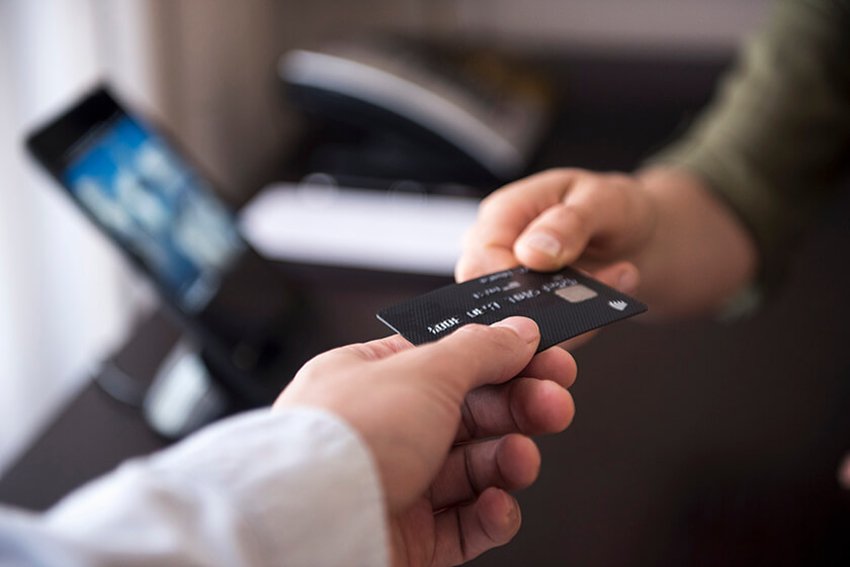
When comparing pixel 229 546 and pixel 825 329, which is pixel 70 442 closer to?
pixel 229 546

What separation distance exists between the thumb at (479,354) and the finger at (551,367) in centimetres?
2

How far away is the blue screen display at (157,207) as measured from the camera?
2.15 ft

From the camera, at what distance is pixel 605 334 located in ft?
2.72

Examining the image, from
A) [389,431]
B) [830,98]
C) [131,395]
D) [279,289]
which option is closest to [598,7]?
[830,98]

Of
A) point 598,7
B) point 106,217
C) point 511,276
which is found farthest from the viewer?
point 598,7

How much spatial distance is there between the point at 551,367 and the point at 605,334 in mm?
371

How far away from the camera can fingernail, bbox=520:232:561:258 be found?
55cm

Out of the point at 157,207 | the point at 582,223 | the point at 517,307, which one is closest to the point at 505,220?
the point at 582,223

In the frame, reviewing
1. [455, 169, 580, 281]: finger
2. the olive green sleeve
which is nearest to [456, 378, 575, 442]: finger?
[455, 169, 580, 281]: finger

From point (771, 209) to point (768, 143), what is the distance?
62 millimetres

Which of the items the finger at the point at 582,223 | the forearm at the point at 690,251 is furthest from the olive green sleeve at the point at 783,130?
the finger at the point at 582,223

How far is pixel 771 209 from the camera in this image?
83 centimetres

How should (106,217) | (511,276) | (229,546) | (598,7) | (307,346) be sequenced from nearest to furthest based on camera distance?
(229,546), (511,276), (106,217), (307,346), (598,7)

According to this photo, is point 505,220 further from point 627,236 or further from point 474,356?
point 474,356
